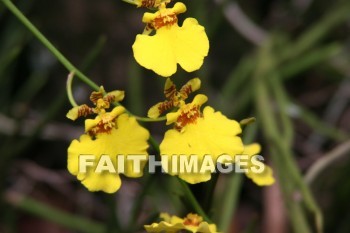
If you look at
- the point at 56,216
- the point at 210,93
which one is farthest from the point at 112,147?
the point at 210,93

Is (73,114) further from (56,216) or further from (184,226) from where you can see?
(56,216)

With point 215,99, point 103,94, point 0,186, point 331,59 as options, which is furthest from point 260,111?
point 103,94

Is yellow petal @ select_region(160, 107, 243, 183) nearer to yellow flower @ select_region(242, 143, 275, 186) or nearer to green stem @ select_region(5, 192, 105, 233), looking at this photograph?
yellow flower @ select_region(242, 143, 275, 186)

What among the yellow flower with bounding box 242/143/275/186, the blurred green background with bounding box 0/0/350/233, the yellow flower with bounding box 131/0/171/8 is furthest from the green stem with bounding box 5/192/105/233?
the yellow flower with bounding box 131/0/171/8

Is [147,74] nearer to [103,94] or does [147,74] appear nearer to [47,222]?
[47,222]

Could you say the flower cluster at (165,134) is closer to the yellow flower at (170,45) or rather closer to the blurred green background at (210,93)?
the yellow flower at (170,45)

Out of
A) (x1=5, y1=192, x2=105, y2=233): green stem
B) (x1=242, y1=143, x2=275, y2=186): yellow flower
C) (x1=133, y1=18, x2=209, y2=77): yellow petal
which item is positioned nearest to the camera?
(x1=133, y1=18, x2=209, y2=77): yellow petal
